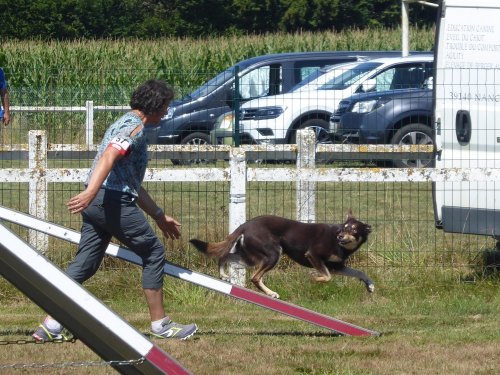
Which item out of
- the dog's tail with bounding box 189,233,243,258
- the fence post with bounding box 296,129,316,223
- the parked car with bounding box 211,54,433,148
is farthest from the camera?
the parked car with bounding box 211,54,433,148

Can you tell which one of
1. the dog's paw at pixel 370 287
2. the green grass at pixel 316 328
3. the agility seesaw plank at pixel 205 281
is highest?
the agility seesaw plank at pixel 205 281

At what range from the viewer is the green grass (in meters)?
7.65

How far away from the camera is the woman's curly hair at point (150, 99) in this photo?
7.92 meters

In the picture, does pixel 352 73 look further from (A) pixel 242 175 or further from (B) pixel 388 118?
(A) pixel 242 175

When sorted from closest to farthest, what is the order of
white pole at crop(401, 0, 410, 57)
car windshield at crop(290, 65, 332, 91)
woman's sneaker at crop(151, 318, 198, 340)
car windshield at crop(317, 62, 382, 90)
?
woman's sneaker at crop(151, 318, 198, 340), car windshield at crop(290, 65, 332, 91), car windshield at crop(317, 62, 382, 90), white pole at crop(401, 0, 410, 57)

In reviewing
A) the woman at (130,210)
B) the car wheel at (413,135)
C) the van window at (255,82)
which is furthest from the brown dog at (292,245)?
the van window at (255,82)

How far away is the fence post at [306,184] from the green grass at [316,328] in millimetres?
510

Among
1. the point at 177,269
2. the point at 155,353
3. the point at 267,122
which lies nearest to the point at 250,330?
the point at 177,269

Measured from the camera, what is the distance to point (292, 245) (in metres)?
9.90

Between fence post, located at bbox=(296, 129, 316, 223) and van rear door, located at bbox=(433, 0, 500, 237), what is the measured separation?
44.8 inches

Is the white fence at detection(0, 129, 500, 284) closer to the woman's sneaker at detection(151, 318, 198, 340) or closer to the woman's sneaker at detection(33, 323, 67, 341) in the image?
the woman's sneaker at detection(151, 318, 198, 340)

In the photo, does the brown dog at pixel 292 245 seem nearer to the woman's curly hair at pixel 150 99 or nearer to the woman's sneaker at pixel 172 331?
the woman's sneaker at pixel 172 331

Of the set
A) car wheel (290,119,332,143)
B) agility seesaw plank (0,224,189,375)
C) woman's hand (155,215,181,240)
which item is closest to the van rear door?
car wheel (290,119,332,143)

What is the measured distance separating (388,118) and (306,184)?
13.1 ft
